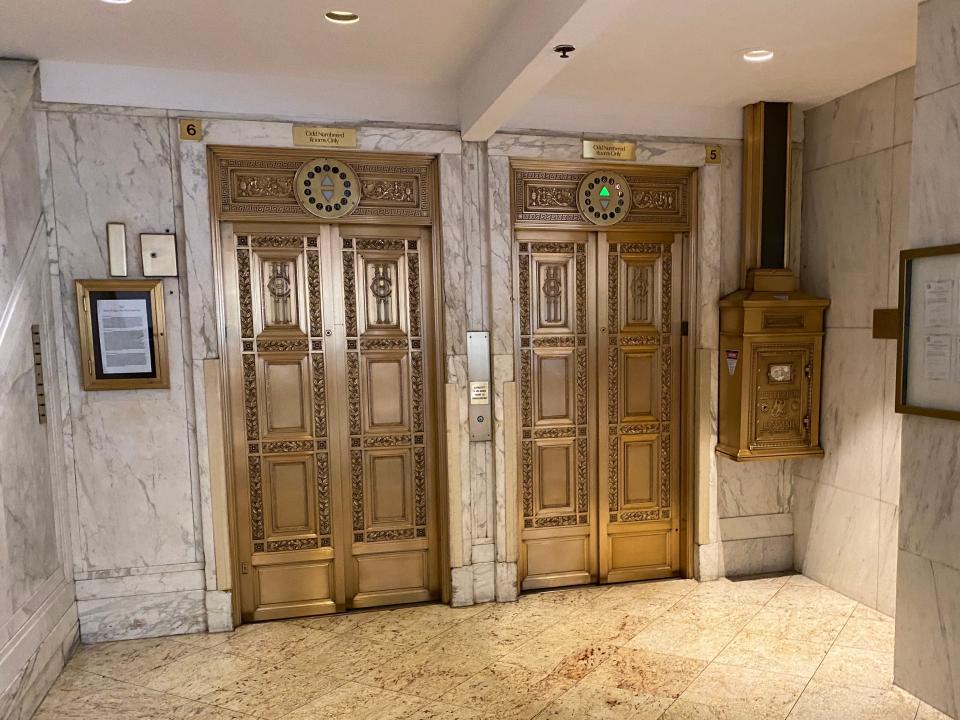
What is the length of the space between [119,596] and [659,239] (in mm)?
3913

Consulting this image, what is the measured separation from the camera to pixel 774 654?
11.2 ft

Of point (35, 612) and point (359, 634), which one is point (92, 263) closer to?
point (35, 612)

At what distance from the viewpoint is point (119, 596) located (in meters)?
3.63

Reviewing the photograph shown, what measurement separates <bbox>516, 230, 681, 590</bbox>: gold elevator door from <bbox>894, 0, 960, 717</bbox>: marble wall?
161 cm

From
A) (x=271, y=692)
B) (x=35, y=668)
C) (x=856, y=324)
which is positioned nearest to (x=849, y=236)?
(x=856, y=324)

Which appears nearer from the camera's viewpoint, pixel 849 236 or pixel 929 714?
pixel 929 714

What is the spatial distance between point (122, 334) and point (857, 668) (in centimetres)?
422

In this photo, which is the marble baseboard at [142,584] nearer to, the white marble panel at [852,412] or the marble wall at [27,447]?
the marble wall at [27,447]

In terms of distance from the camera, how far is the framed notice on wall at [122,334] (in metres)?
3.49

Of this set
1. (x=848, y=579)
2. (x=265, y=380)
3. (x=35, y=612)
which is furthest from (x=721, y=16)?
(x=35, y=612)

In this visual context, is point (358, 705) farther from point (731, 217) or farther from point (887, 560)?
point (731, 217)

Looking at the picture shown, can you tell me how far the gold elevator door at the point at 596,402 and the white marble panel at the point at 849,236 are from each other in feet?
3.00

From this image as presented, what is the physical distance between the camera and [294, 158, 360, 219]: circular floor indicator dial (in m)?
3.78

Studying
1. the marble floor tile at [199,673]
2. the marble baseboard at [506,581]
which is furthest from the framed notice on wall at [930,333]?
the marble floor tile at [199,673]
